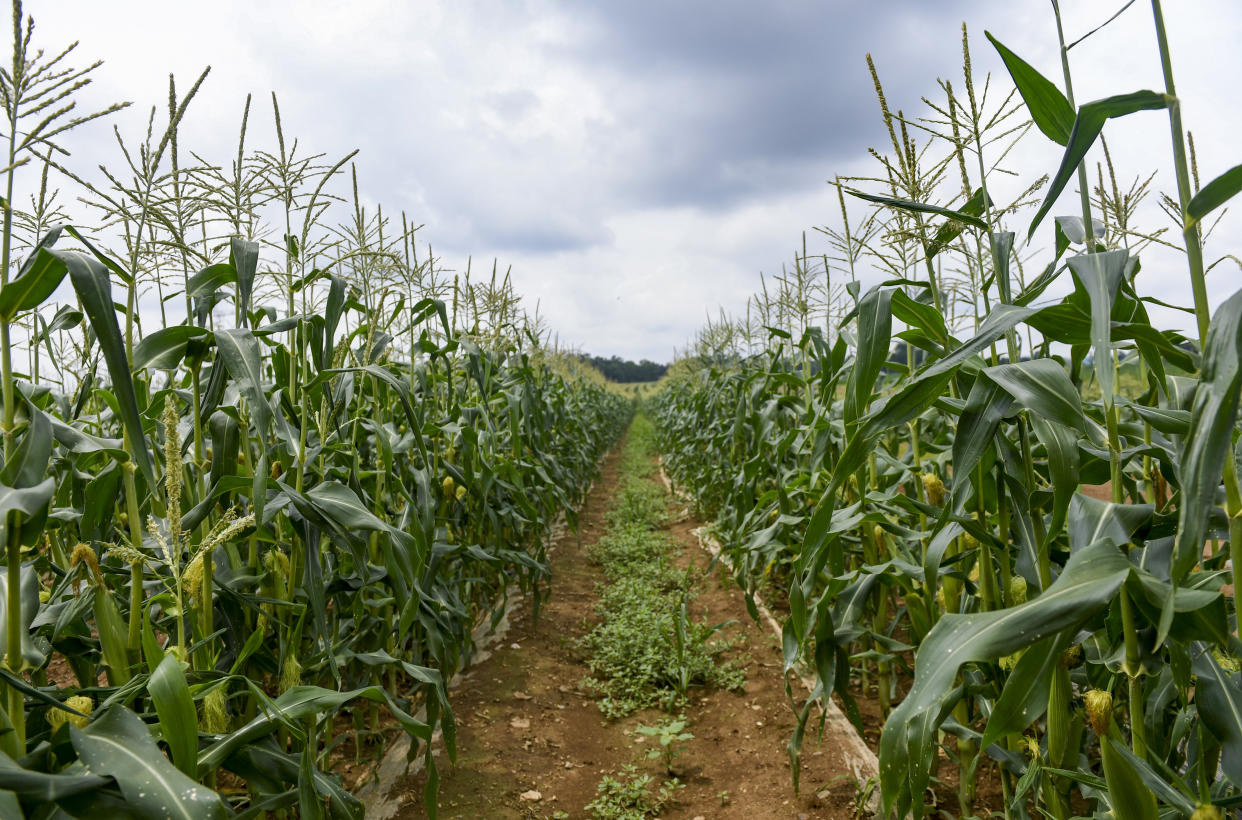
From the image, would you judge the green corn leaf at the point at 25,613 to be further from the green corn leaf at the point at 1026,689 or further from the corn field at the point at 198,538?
the green corn leaf at the point at 1026,689

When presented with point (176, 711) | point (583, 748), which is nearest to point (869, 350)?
point (176, 711)

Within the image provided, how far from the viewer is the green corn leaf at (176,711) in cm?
109

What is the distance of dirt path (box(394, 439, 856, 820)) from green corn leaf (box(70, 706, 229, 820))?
5.20 ft

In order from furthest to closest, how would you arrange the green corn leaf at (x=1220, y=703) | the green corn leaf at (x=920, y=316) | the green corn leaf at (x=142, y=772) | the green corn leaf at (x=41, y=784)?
the green corn leaf at (x=920, y=316), the green corn leaf at (x=1220, y=703), the green corn leaf at (x=142, y=772), the green corn leaf at (x=41, y=784)

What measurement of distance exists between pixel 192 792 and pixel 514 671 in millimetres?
2794

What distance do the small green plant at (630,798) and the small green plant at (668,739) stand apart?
12 centimetres

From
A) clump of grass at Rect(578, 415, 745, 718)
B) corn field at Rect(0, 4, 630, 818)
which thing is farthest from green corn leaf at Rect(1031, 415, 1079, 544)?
clump of grass at Rect(578, 415, 745, 718)

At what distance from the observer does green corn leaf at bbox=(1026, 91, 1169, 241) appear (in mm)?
940

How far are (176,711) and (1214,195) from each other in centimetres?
173

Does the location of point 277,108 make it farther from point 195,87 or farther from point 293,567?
point 293,567

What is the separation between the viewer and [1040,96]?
114cm

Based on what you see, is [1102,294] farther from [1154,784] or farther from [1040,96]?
[1154,784]

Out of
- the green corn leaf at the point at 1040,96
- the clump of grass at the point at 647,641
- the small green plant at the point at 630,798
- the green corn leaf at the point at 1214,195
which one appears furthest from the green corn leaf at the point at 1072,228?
the clump of grass at the point at 647,641

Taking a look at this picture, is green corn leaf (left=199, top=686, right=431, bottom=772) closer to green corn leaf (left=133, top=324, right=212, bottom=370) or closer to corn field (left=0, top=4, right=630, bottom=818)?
corn field (left=0, top=4, right=630, bottom=818)
